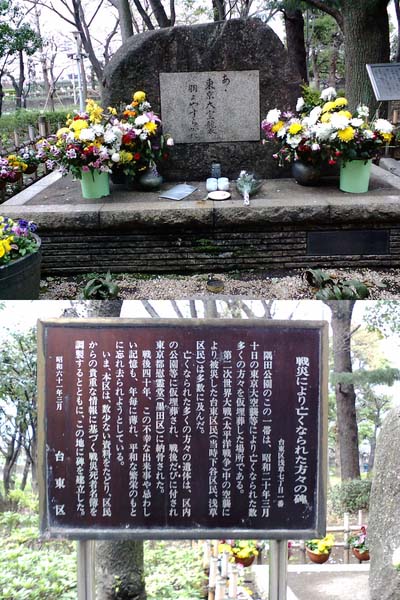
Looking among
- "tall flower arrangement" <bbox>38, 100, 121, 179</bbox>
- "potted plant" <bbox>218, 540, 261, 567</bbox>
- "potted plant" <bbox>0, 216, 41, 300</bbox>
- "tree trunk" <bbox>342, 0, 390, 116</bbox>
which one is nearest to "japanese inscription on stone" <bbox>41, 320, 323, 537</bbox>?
"potted plant" <bbox>218, 540, 261, 567</bbox>

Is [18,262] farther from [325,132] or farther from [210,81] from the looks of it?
[210,81]

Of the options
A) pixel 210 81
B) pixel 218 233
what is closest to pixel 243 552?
pixel 218 233

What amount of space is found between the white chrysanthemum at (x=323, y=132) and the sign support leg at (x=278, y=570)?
395 centimetres

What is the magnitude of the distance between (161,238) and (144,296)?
27.0 inches

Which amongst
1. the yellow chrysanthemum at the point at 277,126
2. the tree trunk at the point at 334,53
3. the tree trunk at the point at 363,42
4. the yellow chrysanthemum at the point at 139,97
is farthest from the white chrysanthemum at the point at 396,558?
the tree trunk at the point at 334,53

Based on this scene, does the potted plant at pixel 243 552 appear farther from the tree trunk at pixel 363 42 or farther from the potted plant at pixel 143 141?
the tree trunk at pixel 363 42

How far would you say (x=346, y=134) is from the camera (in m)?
5.36

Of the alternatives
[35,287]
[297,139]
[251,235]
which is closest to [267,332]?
[35,287]

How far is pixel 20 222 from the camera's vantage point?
4.14 m

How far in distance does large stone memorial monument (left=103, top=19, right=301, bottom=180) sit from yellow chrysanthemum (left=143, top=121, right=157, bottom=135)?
1.58ft

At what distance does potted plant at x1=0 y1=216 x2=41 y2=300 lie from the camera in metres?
3.81

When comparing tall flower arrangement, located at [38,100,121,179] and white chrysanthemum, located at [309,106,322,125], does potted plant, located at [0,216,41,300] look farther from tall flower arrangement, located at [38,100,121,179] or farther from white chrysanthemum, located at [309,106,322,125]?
white chrysanthemum, located at [309,106,322,125]

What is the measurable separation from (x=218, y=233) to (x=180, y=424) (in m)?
3.30

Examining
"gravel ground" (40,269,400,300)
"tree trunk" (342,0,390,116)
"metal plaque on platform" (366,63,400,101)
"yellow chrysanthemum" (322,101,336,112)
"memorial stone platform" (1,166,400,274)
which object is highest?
"tree trunk" (342,0,390,116)
